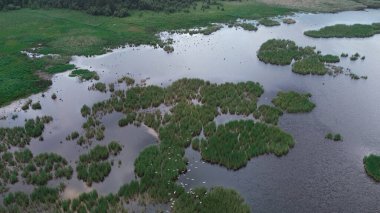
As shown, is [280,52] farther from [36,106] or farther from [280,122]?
[36,106]

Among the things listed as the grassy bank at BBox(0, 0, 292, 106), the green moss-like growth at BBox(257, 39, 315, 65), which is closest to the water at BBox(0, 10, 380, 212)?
the green moss-like growth at BBox(257, 39, 315, 65)

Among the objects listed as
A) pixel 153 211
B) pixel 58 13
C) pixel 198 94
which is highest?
pixel 58 13

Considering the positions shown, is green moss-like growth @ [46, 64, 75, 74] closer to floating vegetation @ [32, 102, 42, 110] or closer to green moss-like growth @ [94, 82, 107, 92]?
green moss-like growth @ [94, 82, 107, 92]

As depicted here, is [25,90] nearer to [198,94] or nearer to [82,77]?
[82,77]

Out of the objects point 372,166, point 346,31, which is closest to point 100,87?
point 372,166

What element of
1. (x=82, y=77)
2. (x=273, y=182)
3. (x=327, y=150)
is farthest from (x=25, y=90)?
(x=327, y=150)

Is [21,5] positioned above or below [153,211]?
above
